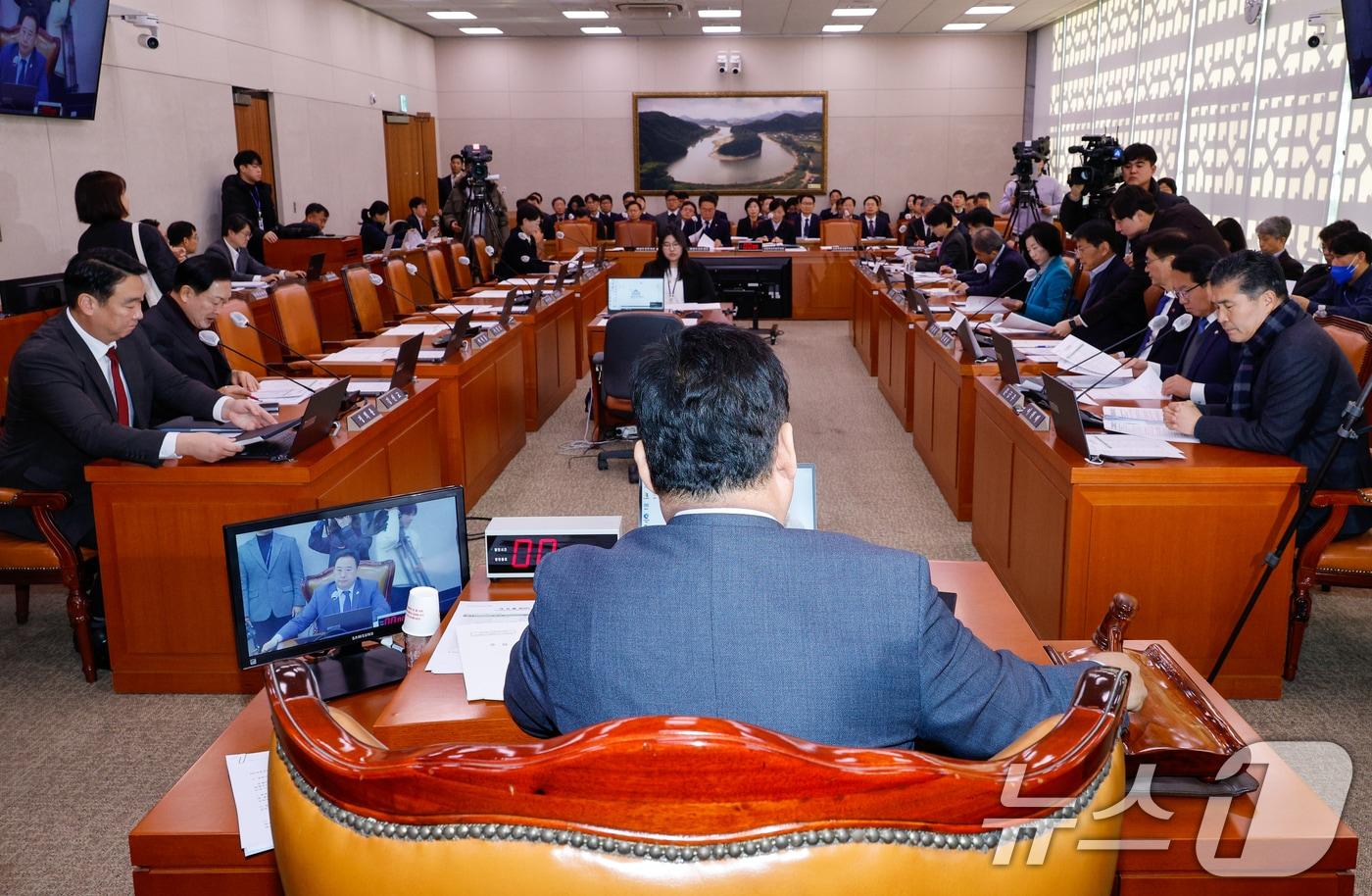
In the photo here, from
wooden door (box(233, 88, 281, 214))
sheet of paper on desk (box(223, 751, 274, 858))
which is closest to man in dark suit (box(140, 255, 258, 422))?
sheet of paper on desk (box(223, 751, 274, 858))

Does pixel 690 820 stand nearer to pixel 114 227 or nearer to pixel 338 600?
pixel 338 600

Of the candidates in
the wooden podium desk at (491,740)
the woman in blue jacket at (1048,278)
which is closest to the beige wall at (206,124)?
the woman in blue jacket at (1048,278)

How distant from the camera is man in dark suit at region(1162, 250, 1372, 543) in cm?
295

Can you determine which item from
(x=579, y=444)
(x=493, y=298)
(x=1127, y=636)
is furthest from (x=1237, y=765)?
(x=493, y=298)

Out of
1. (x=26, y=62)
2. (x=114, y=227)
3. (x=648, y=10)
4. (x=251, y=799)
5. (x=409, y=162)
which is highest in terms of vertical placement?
(x=648, y=10)

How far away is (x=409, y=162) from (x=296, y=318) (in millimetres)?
9732

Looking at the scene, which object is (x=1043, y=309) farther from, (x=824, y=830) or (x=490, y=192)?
(x=490, y=192)

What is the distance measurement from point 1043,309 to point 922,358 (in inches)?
27.3

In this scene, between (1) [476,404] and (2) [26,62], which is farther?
(2) [26,62]

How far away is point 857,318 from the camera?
29.9 ft

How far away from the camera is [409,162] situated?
14188 mm

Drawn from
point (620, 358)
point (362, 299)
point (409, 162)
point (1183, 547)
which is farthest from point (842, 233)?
point (1183, 547)

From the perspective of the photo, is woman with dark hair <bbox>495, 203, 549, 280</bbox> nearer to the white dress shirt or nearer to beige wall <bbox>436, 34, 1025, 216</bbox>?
the white dress shirt

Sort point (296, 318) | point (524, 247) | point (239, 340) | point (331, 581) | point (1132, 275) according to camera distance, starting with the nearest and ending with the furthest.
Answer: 1. point (331, 581)
2. point (239, 340)
3. point (1132, 275)
4. point (296, 318)
5. point (524, 247)
